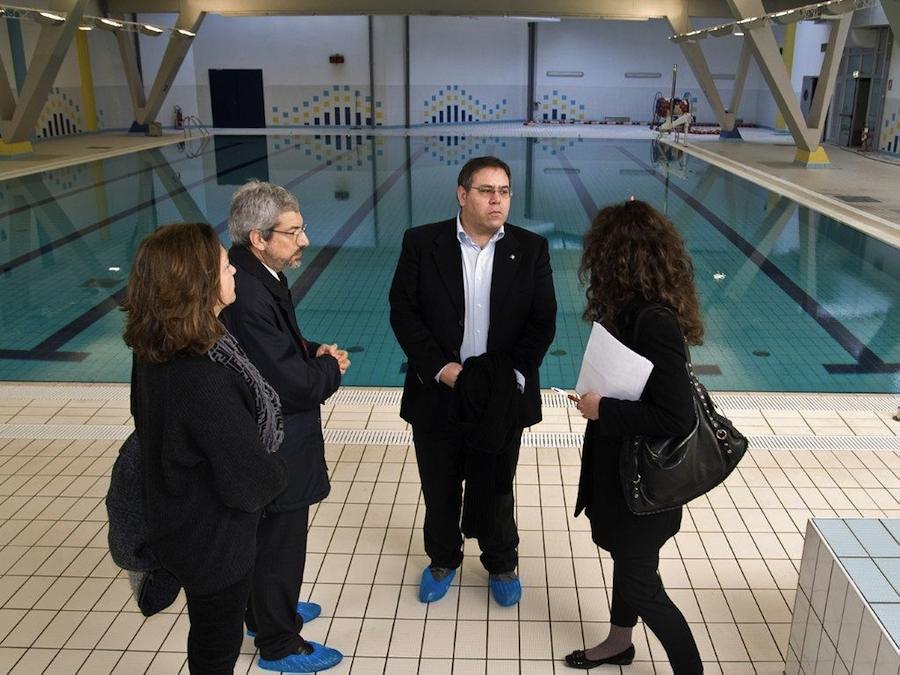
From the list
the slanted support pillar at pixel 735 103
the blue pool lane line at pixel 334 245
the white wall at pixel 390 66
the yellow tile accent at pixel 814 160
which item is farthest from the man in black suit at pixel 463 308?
the white wall at pixel 390 66

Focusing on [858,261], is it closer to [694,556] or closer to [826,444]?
[826,444]

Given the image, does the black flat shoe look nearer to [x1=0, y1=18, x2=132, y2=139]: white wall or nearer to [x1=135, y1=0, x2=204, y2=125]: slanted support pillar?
[x1=135, y1=0, x2=204, y2=125]: slanted support pillar

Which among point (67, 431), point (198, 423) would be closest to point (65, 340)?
point (67, 431)

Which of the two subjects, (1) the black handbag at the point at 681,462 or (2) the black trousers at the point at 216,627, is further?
(1) the black handbag at the point at 681,462

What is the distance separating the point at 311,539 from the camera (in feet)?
8.61

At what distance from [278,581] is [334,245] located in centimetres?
585

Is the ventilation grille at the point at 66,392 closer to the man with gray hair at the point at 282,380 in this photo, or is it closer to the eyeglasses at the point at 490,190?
the man with gray hair at the point at 282,380

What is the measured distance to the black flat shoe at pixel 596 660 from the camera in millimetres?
2033

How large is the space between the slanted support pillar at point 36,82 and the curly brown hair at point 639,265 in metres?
12.3

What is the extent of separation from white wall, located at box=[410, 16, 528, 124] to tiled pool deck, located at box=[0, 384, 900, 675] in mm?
18542

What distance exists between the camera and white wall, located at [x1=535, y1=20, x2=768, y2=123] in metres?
22.0

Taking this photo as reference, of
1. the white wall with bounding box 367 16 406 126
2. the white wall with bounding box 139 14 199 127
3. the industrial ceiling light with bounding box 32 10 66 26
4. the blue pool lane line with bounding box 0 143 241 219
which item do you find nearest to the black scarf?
the blue pool lane line with bounding box 0 143 241 219

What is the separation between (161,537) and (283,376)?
16.1 inches

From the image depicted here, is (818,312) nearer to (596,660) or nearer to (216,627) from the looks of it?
(596,660)
